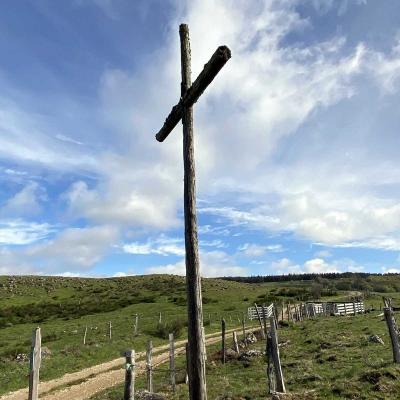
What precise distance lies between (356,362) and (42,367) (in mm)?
18186

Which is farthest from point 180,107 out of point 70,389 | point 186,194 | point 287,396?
point 70,389

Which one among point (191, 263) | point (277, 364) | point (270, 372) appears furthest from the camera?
point (270, 372)

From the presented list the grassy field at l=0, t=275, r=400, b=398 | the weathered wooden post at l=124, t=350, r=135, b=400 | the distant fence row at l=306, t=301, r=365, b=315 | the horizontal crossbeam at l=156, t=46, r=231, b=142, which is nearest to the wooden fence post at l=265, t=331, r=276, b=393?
the weathered wooden post at l=124, t=350, r=135, b=400

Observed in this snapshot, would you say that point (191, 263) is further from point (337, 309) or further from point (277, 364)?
point (337, 309)

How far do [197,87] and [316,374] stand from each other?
12.3m

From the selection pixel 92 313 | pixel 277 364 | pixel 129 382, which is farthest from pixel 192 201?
pixel 92 313

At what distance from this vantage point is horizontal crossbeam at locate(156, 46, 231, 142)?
771cm

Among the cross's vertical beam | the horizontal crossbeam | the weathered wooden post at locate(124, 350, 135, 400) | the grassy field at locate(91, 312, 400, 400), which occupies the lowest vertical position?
the grassy field at locate(91, 312, 400, 400)

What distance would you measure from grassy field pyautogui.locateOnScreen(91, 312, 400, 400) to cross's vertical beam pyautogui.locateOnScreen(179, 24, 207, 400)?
644cm

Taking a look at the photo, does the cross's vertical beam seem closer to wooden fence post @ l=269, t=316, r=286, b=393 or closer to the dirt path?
wooden fence post @ l=269, t=316, r=286, b=393

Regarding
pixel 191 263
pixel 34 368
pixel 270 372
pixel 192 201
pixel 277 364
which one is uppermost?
pixel 192 201

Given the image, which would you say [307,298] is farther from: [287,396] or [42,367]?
[287,396]

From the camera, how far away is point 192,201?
8.65m

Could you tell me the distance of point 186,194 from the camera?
28.6 feet
